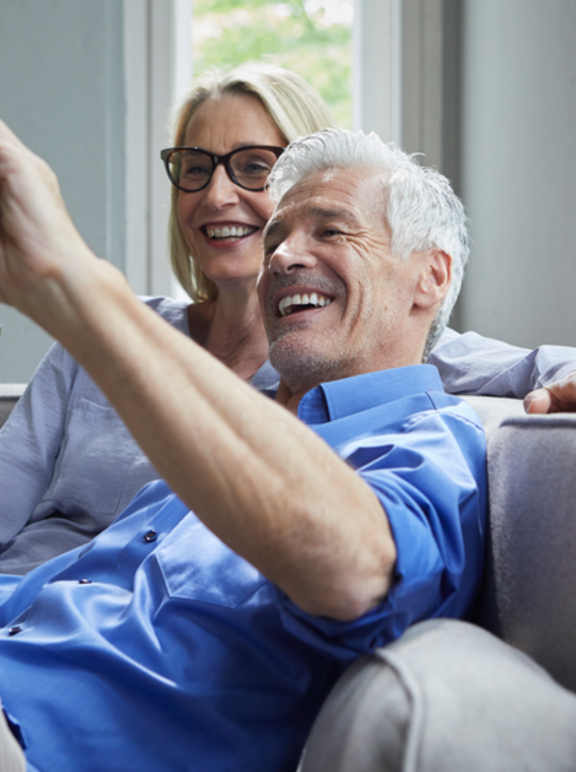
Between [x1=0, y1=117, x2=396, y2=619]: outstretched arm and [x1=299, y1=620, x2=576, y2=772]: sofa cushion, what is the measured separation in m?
0.09

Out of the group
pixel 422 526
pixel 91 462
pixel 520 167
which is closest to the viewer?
pixel 422 526

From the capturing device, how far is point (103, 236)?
2.53 meters

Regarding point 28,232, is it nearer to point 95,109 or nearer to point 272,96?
point 272,96

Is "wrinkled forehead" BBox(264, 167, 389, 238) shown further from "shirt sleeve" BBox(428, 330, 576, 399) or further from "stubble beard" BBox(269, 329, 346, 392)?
"shirt sleeve" BBox(428, 330, 576, 399)

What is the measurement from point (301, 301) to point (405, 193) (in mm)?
245

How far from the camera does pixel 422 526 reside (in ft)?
2.29

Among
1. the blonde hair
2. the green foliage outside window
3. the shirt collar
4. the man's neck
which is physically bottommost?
the man's neck

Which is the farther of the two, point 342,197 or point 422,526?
point 342,197

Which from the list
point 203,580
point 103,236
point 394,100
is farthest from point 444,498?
point 394,100

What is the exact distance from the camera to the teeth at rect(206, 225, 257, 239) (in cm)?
168

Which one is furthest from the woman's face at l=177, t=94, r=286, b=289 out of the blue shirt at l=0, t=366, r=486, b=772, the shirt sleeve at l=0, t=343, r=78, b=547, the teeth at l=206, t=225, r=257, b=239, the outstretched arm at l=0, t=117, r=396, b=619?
the outstretched arm at l=0, t=117, r=396, b=619

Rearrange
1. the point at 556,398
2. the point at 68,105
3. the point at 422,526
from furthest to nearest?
the point at 68,105 < the point at 556,398 < the point at 422,526

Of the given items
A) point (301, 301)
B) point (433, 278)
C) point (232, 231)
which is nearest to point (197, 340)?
point (232, 231)

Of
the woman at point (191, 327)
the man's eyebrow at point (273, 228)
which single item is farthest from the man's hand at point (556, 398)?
the woman at point (191, 327)
